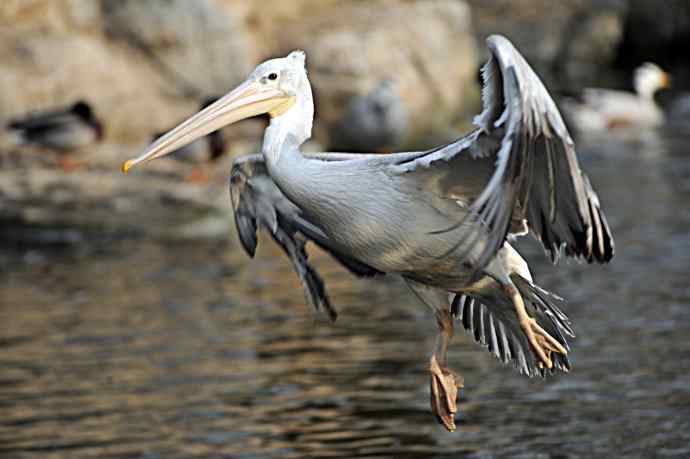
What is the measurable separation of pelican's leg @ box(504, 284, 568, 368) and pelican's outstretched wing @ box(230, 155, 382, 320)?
97 cm

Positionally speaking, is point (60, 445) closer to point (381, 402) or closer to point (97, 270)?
point (381, 402)

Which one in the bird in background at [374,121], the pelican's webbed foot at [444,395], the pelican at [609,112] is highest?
the pelican's webbed foot at [444,395]

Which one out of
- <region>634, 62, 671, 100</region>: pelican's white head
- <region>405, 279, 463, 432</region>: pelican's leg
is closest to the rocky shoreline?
<region>634, 62, 671, 100</region>: pelican's white head

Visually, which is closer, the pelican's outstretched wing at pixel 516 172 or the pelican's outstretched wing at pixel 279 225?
the pelican's outstretched wing at pixel 516 172

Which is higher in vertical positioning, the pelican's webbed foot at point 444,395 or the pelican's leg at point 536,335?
the pelican's leg at point 536,335

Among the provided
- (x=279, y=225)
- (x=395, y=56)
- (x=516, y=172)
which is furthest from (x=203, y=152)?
(x=516, y=172)

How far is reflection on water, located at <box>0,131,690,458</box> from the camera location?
6.95 m

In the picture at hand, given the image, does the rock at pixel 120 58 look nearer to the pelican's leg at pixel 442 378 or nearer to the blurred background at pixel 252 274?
the blurred background at pixel 252 274

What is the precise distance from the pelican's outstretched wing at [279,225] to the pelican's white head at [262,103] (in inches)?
19.5

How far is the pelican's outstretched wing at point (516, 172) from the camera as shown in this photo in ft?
15.9

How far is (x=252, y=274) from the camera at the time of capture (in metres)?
11.4

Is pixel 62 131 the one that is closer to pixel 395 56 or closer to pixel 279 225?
pixel 395 56

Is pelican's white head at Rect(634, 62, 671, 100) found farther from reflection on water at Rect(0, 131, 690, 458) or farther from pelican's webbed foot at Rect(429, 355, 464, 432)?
pelican's webbed foot at Rect(429, 355, 464, 432)

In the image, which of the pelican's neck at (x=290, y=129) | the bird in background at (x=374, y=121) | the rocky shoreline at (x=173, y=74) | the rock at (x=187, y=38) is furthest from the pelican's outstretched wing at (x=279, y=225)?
the rock at (x=187, y=38)
